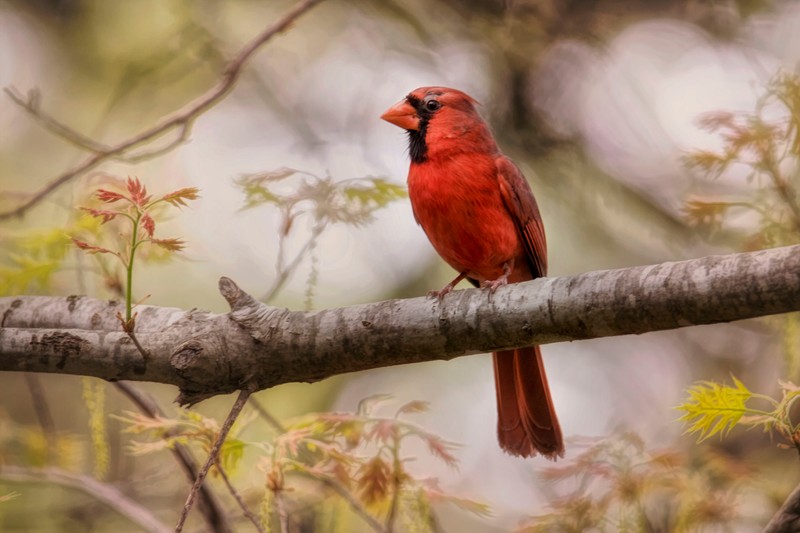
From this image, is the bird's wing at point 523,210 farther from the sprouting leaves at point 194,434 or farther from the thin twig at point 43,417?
the thin twig at point 43,417

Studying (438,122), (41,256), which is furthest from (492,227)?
(41,256)

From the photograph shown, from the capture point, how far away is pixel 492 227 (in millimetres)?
3248

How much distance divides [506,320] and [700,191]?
2.66 meters

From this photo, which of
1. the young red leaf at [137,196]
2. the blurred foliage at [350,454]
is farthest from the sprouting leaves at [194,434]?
the young red leaf at [137,196]

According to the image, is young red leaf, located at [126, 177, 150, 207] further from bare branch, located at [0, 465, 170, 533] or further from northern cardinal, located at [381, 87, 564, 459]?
northern cardinal, located at [381, 87, 564, 459]

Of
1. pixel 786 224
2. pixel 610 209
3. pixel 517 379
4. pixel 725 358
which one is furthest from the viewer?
pixel 610 209

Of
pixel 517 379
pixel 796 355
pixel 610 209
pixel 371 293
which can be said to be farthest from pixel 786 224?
pixel 371 293

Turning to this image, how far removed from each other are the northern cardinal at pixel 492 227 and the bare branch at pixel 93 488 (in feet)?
3.91

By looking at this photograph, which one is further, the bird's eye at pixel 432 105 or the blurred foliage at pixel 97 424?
the bird's eye at pixel 432 105

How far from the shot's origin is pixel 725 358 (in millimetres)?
Answer: 4305

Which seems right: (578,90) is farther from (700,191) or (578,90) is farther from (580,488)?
(580,488)

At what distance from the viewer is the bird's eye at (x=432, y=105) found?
359 cm

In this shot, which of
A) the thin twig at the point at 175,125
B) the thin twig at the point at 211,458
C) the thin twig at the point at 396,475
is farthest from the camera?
the thin twig at the point at 175,125

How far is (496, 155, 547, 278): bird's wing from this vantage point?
3.30m
